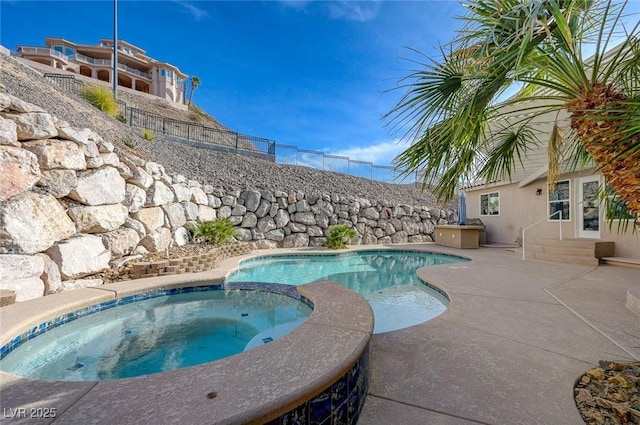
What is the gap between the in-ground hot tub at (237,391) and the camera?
1.42 meters

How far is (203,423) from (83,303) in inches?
155

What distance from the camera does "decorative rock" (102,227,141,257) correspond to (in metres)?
5.65

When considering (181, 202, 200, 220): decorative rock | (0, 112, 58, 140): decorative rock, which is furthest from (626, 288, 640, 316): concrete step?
(181, 202, 200, 220): decorative rock

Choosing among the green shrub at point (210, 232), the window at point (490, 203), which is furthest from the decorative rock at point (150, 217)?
the window at point (490, 203)

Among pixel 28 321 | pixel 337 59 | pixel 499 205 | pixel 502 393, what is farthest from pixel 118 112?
pixel 499 205

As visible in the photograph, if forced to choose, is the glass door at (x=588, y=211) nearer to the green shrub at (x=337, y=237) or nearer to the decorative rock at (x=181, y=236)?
the green shrub at (x=337, y=237)

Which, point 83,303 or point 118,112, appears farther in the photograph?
point 118,112

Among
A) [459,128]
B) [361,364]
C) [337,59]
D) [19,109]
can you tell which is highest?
[337,59]

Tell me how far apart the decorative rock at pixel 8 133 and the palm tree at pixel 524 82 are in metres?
5.68

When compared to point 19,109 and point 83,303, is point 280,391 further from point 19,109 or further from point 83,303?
point 19,109

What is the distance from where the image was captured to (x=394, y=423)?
1843mm

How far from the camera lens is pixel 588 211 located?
28.0 feet

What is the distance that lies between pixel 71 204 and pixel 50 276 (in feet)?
4.48

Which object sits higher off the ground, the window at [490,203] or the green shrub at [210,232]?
the window at [490,203]
